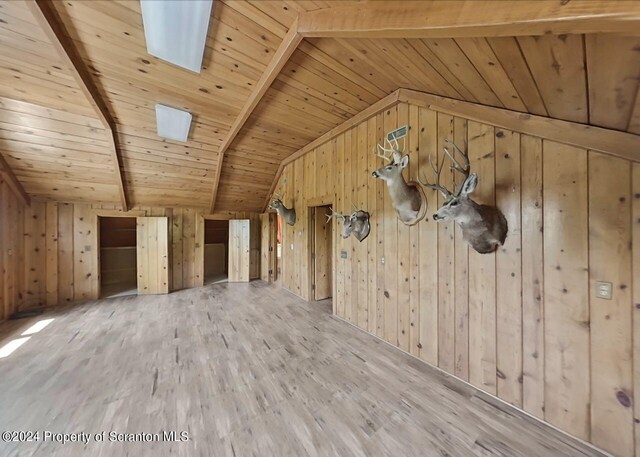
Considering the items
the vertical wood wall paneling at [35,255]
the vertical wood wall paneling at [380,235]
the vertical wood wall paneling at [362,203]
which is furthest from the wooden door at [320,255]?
the vertical wood wall paneling at [35,255]

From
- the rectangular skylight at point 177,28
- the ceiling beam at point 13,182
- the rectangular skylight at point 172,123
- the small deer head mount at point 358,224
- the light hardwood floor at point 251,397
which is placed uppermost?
the rectangular skylight at point 177,28

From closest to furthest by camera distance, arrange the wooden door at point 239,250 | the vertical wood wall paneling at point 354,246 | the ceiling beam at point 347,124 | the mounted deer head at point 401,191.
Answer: the mounted deer head at point 401,191, the ceiling beam at point 347,124, the vertical wood wall paneling at point 354,246, the wooden door at point 239,250

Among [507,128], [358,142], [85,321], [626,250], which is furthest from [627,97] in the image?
[85,321]

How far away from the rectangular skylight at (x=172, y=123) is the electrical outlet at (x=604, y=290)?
4550 millimetres

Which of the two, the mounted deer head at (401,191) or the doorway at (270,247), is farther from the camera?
the doorway at (270,247)

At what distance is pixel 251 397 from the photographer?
1903 millimetres

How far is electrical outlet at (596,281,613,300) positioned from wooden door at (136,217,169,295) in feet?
22.0

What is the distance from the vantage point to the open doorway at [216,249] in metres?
7.27

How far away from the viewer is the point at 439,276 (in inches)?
90.0

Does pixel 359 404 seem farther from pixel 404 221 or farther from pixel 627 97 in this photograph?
pixel 627 97

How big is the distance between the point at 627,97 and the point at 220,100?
3558mm

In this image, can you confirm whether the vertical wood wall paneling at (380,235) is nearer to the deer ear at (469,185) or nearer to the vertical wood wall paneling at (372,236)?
the vertical wood wall paneling at (372,236)

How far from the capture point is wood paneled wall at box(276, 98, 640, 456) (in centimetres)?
142

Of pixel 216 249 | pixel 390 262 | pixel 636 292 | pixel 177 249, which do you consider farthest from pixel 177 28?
pixel 216 249
